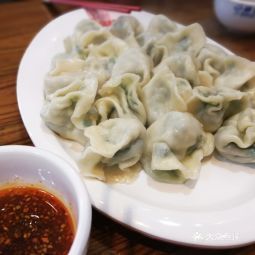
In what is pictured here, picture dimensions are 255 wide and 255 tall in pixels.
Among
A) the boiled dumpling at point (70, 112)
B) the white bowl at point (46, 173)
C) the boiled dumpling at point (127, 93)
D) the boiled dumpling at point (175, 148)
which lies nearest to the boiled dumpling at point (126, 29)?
the boiled dumpling at point (127, 93)

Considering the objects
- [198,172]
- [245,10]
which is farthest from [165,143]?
[245,10]

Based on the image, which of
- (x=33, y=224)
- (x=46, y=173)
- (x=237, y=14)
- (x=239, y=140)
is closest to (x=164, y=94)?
(x=239, y=140)

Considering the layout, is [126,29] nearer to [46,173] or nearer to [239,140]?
[239,140]

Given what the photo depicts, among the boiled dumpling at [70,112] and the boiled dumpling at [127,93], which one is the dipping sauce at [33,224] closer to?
the boiled dumpling at [70,112]

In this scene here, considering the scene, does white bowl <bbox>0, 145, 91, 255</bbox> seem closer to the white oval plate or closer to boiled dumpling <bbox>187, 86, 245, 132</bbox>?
the white oval plate

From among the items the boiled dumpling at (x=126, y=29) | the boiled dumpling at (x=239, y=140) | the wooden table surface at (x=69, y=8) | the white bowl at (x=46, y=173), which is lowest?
the wooden table surface at (x=69, y=8)

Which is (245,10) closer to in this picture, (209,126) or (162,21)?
(162,21)
